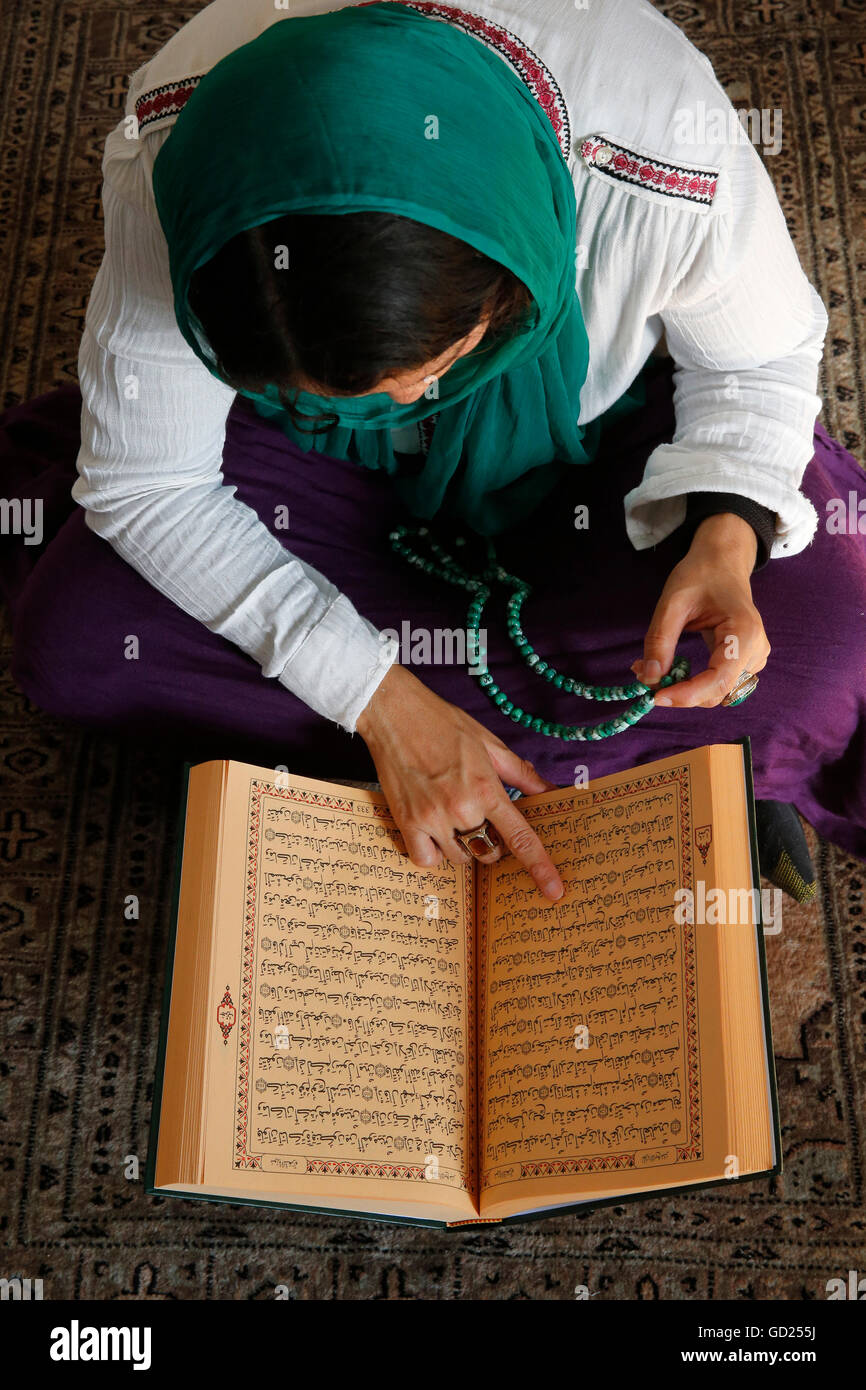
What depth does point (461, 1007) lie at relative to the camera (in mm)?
883

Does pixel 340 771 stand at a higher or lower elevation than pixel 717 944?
higher

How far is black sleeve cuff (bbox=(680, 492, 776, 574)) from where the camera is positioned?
929 millimetres

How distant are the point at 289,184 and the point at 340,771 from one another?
23.9 inches

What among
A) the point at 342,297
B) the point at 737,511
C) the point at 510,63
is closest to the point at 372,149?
the point at 342,297

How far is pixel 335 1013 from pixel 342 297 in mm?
506

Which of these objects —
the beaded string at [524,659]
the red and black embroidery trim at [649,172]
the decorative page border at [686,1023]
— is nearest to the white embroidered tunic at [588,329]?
the red and black embroidery trim at [649,172]

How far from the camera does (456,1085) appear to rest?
0.86 metres

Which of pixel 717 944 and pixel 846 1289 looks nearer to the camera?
pixel 717 944

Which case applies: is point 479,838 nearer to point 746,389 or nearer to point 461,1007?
point 461,1007

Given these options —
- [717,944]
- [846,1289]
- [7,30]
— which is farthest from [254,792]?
[7,30]

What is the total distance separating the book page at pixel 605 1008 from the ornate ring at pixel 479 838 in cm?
2

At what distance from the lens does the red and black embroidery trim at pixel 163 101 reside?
2.45ft

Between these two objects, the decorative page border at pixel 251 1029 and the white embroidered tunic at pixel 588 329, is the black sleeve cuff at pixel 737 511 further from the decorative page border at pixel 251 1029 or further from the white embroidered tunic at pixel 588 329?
the decorative page border at pixel 251 1029
